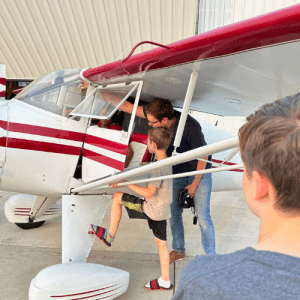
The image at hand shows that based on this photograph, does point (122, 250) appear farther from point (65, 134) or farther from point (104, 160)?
point (65, 134)

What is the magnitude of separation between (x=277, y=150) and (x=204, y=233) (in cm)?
240

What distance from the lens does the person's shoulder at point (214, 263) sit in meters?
0.41

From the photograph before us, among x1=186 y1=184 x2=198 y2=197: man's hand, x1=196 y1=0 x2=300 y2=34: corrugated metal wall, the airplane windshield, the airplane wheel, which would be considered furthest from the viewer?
x1=196 y1=0 x2=300 y2=34: corrugated metal wall

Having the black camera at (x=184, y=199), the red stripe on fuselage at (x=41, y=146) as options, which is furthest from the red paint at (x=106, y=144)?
the black camera at (x=184, y=199)

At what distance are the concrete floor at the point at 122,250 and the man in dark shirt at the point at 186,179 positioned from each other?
343 mm

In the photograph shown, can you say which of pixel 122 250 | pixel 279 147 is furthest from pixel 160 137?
pixel 279 147

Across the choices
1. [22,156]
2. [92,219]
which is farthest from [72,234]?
[22,156]

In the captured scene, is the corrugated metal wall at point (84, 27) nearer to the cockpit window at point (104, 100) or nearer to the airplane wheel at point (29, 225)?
the airplane wheel at point (29, 225)

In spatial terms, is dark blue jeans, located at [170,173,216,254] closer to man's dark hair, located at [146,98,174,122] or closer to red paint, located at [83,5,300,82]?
man's dark hair, located at [146,98,174,122]

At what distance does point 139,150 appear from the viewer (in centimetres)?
273

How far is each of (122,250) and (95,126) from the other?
1411 millimetres

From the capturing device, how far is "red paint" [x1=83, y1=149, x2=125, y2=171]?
2393 millimetres

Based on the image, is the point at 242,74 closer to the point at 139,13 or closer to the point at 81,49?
the point at 139,13

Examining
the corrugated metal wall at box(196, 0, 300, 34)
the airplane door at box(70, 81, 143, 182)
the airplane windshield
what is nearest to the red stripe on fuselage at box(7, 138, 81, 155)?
the airplane door at box(70, 81, 143, 182)
